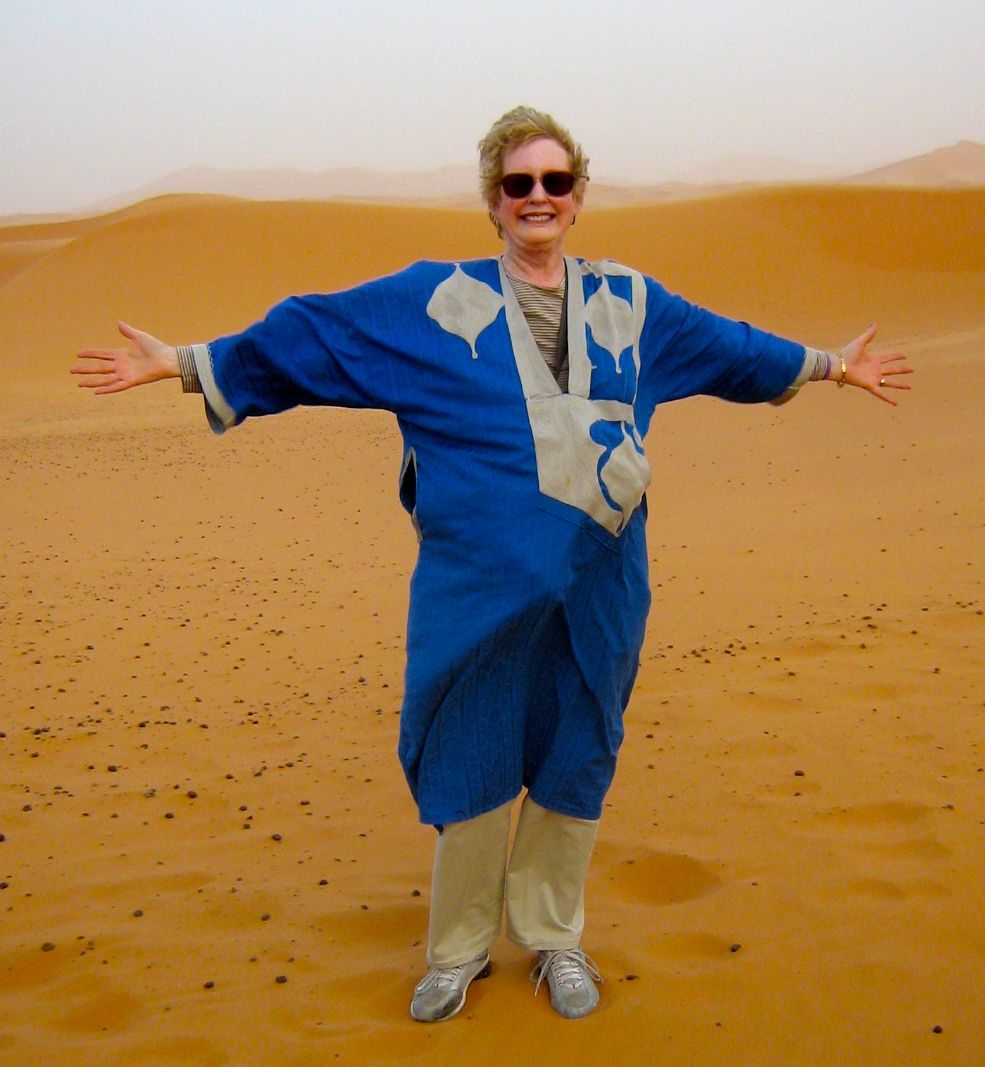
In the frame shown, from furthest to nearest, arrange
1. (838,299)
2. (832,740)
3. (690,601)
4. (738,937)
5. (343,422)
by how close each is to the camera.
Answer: (838,299), (343,422), (690,601), (832,740), (738,937)

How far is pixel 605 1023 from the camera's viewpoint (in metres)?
2.79

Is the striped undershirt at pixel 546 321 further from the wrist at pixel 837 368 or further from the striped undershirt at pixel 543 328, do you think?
the wrist at pixel 837 368

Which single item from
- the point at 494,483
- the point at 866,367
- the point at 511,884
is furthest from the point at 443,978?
the point at 866,367

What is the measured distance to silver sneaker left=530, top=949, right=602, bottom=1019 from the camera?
2.83 metres

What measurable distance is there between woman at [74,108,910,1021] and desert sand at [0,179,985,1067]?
0.40 meters

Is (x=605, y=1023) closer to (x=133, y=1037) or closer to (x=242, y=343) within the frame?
(x=133, y=1037)

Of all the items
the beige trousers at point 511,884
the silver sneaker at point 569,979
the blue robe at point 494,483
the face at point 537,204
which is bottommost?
the silver sneaker at point 569,979

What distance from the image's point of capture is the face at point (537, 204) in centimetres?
263

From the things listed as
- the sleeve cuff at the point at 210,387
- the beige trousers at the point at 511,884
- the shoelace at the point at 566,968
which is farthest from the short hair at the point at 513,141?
the shoelace at the point at 566,968

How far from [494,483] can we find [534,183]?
652 mm

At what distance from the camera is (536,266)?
2.69 meters

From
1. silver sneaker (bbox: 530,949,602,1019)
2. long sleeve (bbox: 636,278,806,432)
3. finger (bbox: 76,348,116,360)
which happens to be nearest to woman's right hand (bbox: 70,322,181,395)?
finger (bbox: 76,348,116,360)

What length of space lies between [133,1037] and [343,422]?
1102 centimetres

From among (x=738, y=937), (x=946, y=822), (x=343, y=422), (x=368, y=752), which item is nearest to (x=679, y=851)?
(x=738, y=937)
